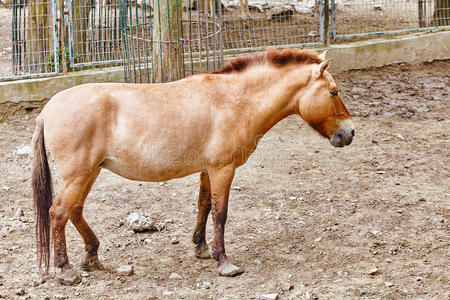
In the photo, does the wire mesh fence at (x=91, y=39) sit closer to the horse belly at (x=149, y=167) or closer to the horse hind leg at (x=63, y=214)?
the horse belly at (x=149, y=167)

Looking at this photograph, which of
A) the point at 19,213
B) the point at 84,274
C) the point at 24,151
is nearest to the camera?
the point at 84,274

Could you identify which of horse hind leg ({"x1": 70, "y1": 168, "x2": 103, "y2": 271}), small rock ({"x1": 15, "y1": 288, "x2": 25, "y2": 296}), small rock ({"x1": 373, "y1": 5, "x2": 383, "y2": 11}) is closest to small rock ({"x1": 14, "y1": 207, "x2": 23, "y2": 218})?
horse hind leg ({"x1": 70, "y1": 168, "x2": 103, "y2": 271})

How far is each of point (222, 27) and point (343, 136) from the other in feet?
20.1

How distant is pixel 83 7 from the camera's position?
9.78m

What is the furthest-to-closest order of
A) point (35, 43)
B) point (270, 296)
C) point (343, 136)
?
point (35, 43) → point (343, 136) → point (270, 296)

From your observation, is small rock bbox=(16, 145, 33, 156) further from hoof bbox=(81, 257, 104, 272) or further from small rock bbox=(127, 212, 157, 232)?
hoof bbox=(81, 257, 104, 272)

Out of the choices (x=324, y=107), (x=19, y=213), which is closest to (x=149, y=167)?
(x=324, y=107)

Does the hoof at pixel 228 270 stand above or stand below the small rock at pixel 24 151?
below

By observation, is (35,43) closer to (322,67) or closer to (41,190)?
(41,190)

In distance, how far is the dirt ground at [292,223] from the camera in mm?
5195

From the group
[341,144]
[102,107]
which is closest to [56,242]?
[102,107]

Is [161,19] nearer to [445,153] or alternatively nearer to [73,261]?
[73,261]

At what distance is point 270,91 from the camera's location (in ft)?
18.0

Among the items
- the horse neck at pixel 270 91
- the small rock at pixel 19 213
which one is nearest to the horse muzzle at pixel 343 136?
the horse neck at pixel 270 91
